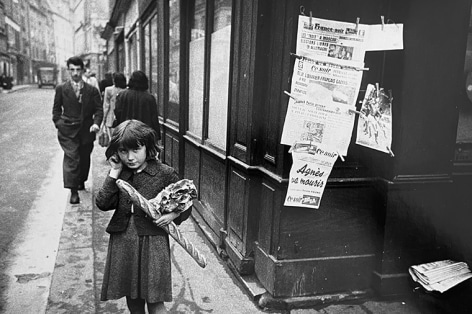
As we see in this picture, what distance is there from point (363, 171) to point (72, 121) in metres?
4.18

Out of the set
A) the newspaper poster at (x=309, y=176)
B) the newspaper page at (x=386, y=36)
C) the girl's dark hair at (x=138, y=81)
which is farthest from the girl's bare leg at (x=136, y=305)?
the girl's dark hair at (x=138, y=81)

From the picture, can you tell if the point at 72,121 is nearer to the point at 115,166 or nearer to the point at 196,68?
the point at 196,68

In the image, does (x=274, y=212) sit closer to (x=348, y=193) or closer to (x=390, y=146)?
(x=348, y=193)

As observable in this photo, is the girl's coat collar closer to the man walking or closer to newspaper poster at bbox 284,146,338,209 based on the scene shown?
newspaper poster at bbox 284,146,338,209

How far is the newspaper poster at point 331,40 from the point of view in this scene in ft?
10.4

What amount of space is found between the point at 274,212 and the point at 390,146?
1020mm

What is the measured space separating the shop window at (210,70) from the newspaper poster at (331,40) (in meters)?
1.41

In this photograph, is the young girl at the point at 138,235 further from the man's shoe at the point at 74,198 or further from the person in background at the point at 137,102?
the person in background at the point at 137,102

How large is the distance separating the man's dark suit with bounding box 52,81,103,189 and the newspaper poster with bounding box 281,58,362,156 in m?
3.73

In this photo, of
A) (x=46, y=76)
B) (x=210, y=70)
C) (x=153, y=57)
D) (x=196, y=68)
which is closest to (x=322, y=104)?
(x=210, y=70)

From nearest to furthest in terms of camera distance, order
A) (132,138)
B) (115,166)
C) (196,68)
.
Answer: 1. (132,138)
2. (115,166)
3. (196,68)

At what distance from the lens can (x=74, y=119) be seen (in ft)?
20.1

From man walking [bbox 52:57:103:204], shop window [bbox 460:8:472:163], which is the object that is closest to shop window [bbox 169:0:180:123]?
man walking [bbox 52:57:103:204]

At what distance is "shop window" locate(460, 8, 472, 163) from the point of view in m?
3.69
